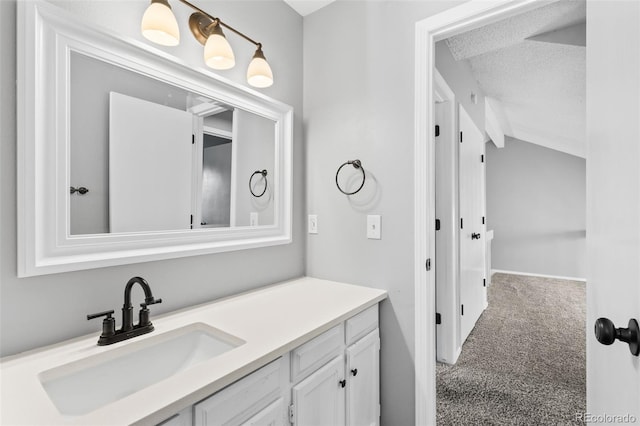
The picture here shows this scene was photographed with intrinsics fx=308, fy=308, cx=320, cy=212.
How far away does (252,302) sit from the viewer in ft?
4.69

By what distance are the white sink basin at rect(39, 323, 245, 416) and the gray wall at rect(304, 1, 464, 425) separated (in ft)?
2.83

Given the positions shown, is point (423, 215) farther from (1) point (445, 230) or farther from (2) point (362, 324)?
(1) point (445, 230)

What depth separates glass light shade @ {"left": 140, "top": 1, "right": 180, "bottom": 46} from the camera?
1.11m

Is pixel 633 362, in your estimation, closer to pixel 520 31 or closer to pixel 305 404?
pixel 305 404

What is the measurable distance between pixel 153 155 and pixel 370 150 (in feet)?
3.45

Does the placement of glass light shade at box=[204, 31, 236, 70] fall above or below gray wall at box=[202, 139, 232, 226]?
above

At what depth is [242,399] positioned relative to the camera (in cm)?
88

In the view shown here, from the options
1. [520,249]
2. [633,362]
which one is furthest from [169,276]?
[520,249]

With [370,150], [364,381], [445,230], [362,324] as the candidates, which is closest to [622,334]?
[362,324]

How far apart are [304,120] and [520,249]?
592 cm

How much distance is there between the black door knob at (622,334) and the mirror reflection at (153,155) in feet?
4.54

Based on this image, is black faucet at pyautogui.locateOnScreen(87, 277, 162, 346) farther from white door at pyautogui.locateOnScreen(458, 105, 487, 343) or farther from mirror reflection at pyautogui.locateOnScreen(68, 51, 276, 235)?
white door at pyautogui.locateOnScreen(458, 105, 487, 343)

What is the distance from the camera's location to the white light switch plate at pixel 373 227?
5.40 feet

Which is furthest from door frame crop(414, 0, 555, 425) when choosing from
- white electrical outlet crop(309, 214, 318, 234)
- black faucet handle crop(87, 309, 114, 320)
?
black faucet handle crop(87, 309, 114, 320)
